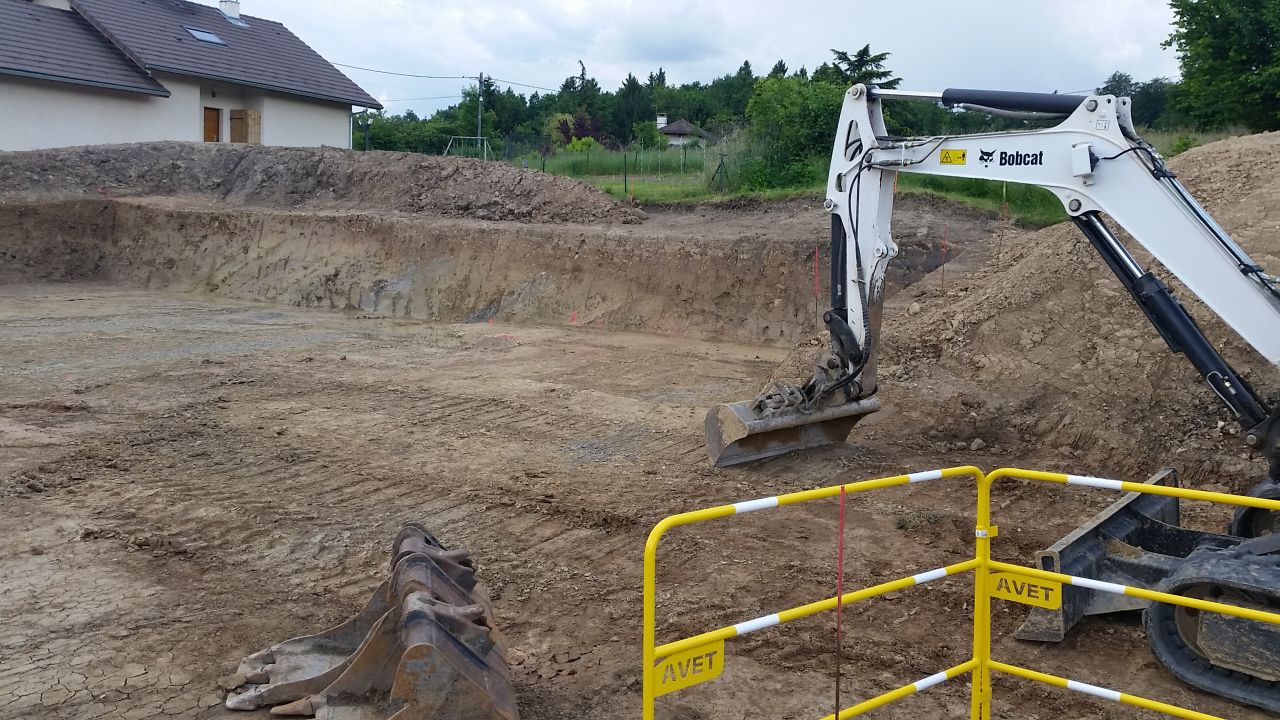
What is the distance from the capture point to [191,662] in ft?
16.4

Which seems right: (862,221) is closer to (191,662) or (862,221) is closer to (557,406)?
(557,406)

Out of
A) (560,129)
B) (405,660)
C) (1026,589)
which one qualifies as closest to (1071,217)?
(1026,589)

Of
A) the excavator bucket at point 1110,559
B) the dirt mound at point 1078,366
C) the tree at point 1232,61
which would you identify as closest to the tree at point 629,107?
the tree at point 1232,61

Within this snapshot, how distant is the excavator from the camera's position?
184 inches

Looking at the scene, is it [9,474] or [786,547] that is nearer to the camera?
[786,547]

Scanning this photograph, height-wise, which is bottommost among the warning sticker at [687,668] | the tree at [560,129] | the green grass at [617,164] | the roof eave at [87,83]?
the warning sticker at [687,668]

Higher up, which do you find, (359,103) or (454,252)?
(359,103)

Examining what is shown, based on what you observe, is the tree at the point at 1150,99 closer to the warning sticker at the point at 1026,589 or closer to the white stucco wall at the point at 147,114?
the white stucco wall at the point at 147,114

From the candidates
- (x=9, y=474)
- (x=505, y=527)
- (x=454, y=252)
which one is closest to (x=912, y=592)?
(x=505, y=527)

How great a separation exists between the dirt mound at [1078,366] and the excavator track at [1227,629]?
350 cm

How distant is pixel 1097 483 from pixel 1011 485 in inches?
162

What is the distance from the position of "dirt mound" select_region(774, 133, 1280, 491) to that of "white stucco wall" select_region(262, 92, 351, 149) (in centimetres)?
2669

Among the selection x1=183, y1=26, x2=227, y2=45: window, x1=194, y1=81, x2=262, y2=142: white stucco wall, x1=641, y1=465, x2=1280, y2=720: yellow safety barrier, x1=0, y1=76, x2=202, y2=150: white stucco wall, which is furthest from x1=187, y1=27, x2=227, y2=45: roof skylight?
x1=641, y1=465, x2=1280, y2=720: yellow safety barrier

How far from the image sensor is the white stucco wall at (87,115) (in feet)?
85.8
